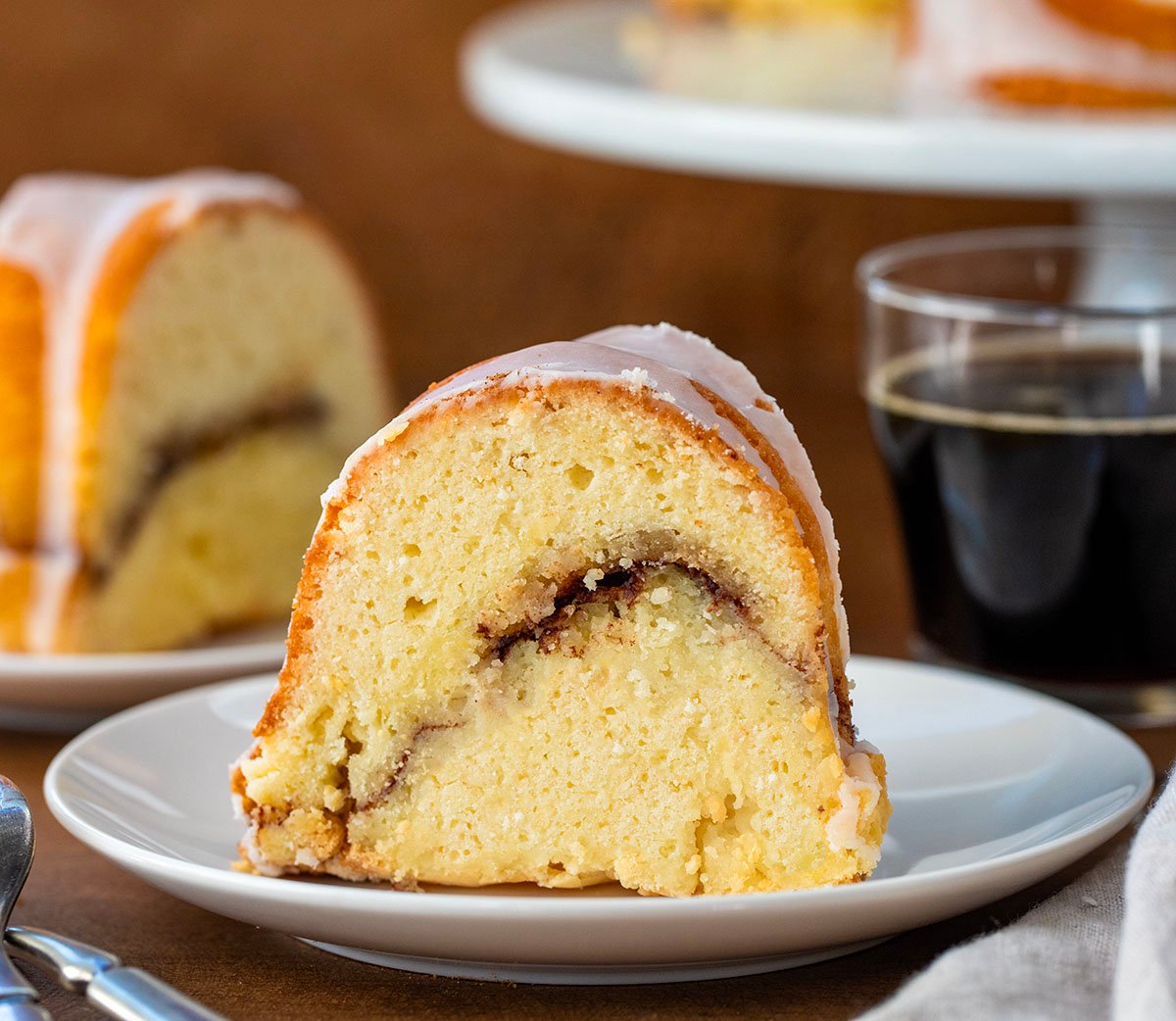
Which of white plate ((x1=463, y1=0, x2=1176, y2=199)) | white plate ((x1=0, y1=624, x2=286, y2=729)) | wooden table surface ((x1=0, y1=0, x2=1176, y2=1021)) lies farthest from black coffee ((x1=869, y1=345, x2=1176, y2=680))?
wooden table surface ((x1=0, y1=0, x2=1176, y2=1021))

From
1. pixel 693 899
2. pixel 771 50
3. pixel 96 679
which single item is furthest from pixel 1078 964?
pixel 771 50

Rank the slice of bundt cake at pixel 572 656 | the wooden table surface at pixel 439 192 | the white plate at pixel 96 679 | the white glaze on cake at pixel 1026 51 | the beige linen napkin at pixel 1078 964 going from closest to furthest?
the beige linen napkin at pixel 1078 964 < the slice of bundt cake at pixel 572 656 < the white plate at pixel 96 679 < the white glaze on cake at pixel 1026 51 < the wooden table surface at pixel 439 192

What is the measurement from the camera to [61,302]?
123cm

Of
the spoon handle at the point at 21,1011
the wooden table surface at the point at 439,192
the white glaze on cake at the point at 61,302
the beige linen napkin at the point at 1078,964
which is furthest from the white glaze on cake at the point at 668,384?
the wooden table surface at the point at 439,192

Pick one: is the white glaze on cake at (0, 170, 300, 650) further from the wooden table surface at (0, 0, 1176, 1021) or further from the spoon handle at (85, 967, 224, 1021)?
the wooden table surface at (0, 0, 1176, 1021)

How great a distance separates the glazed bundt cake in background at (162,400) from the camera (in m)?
1.22

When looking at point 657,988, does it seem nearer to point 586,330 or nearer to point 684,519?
point 684,519

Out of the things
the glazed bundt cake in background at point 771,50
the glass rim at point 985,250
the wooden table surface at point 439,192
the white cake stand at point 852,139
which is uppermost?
the white cake stand at point 852,139

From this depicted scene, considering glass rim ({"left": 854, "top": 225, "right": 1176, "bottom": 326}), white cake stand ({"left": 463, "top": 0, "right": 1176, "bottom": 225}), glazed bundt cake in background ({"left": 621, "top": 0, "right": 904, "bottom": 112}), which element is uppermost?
white cake stand ({"left": 463, "top": 0, "right": 1176, "bottom": 225})

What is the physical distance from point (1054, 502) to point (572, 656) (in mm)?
414

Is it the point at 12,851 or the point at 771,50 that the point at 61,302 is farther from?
the point at 771,50

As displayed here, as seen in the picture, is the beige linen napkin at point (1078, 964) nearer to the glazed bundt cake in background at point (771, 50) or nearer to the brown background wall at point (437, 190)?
the glazed bundt cake in background at point (771, 50)

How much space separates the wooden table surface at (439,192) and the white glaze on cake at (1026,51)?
63cm

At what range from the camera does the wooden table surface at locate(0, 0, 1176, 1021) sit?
211cm
